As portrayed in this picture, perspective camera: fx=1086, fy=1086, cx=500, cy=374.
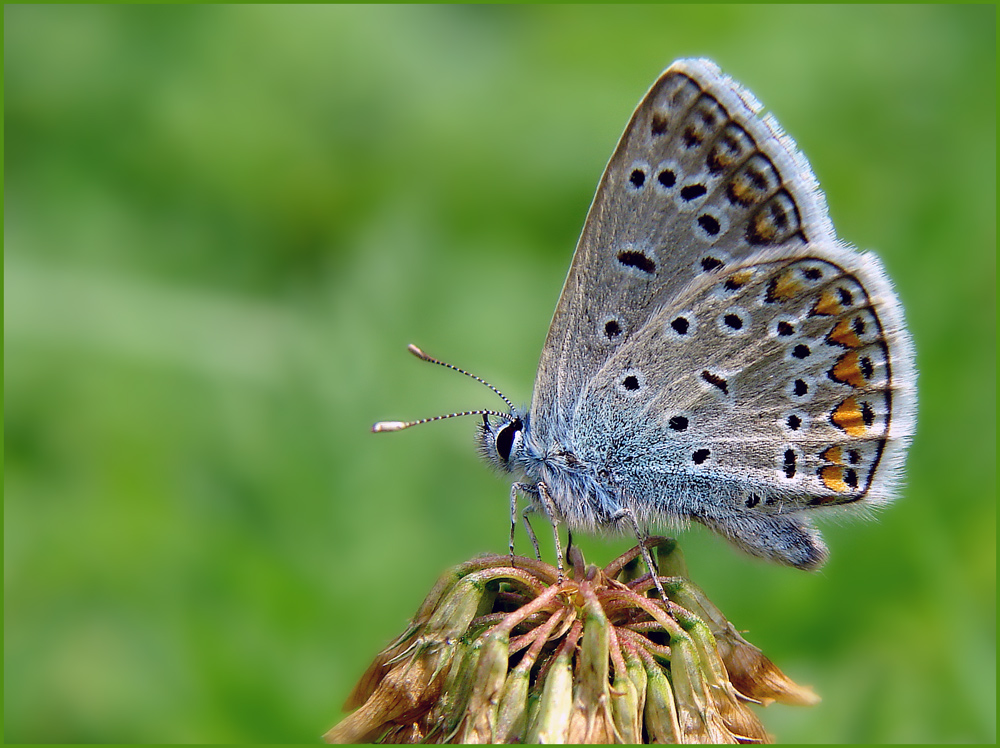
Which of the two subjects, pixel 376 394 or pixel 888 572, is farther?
pixel 376 394

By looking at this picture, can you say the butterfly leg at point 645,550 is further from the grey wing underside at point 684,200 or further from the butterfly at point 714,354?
the grey wing underside at point 684,200

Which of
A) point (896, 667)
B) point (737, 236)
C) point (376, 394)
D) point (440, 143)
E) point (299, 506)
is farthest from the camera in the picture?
point (440, 143)

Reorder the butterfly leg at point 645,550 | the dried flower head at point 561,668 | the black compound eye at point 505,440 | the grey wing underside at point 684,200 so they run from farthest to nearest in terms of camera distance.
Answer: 1. the black compound eye at point 505,440
2. the grey wing underside at point 684,200
3. the butterfly leg at point 645,550
4. the dried flower head at point 561,668

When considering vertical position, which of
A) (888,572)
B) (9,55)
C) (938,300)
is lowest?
(888,572)

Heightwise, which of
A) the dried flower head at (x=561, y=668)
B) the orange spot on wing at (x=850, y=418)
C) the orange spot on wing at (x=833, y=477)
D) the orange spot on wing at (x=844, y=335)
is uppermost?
the orange spot on wing at (x=844, y=335)

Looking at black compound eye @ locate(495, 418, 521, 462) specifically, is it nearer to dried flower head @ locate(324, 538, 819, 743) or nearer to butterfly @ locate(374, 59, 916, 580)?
butterfly @ locate(374, 59, 916, 580)

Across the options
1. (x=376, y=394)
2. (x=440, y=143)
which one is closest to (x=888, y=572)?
(x=376, y=394)

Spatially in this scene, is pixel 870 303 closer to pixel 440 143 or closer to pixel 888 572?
pixel 888 572

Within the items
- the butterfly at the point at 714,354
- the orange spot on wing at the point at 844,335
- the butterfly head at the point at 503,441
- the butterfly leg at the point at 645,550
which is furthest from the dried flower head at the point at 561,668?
the orange spot on wing at the point at 844,335
